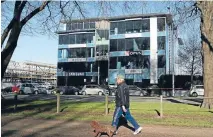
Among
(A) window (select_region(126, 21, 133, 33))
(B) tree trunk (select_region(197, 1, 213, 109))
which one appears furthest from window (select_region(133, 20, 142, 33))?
(B) tree trunk (select_region(197, 1, 213, 109))

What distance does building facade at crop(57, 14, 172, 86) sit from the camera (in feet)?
220

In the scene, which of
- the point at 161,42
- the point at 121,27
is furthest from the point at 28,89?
the point at 161,42

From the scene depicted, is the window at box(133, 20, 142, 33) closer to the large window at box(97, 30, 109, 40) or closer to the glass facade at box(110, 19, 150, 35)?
the glass facade at box(110, 19, 150, 35)

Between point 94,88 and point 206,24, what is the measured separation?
3534 cm

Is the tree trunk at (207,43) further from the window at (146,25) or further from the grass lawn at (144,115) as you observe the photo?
the window at (146,25)

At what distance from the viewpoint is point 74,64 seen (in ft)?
261

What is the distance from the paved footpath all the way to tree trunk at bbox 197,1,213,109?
6631 millimetres

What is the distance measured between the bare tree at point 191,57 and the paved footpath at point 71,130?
43.6 m

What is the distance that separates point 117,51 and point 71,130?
195 ft

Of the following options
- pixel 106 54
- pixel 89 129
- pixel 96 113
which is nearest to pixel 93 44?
pixel 106 54

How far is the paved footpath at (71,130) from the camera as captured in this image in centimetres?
1120

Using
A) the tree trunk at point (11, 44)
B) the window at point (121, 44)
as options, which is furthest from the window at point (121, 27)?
the tree trunk at point (11, 44)

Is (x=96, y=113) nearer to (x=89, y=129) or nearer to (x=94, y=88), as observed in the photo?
(x=89, y=129)

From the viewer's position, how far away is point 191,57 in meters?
58.5
